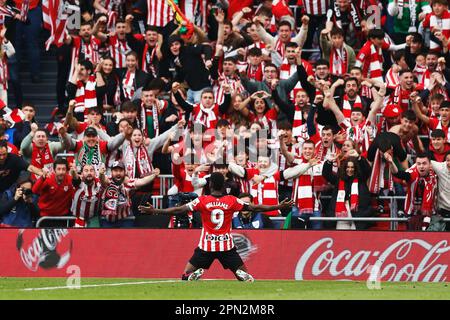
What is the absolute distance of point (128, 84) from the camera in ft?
88.2

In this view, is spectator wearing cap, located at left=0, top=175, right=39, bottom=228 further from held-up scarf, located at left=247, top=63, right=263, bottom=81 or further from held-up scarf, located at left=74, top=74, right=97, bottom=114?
held-up scarf, located at left=247, top=63, right=263, bottom=81

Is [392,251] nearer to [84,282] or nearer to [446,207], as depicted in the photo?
[446,207]

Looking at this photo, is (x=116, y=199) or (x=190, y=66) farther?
(x=190, y=66)

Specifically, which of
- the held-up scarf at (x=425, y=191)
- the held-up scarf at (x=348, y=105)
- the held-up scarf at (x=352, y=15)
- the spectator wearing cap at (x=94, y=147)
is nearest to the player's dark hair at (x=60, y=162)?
the spectator wearing cap at (x=94, y=147)

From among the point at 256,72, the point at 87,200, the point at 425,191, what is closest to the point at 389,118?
the point at 425,191

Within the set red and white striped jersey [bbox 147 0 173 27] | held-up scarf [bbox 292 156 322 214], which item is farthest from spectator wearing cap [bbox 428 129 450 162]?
red and white striped jersey [bbox 147 0 173 27]

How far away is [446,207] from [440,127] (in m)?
2.06

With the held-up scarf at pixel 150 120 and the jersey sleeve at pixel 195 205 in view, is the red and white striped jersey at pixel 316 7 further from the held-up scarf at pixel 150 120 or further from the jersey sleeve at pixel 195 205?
the jersey sleeve at pixel 195 205

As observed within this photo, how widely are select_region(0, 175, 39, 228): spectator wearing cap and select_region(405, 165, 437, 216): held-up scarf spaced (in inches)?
256

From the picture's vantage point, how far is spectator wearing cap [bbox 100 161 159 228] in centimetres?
2322

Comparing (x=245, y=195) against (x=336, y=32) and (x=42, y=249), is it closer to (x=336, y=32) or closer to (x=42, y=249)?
(x=42, y=249)

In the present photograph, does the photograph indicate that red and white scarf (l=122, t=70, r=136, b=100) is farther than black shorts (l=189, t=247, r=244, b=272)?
Yes

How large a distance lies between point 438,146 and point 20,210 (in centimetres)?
740

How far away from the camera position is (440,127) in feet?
80.3
